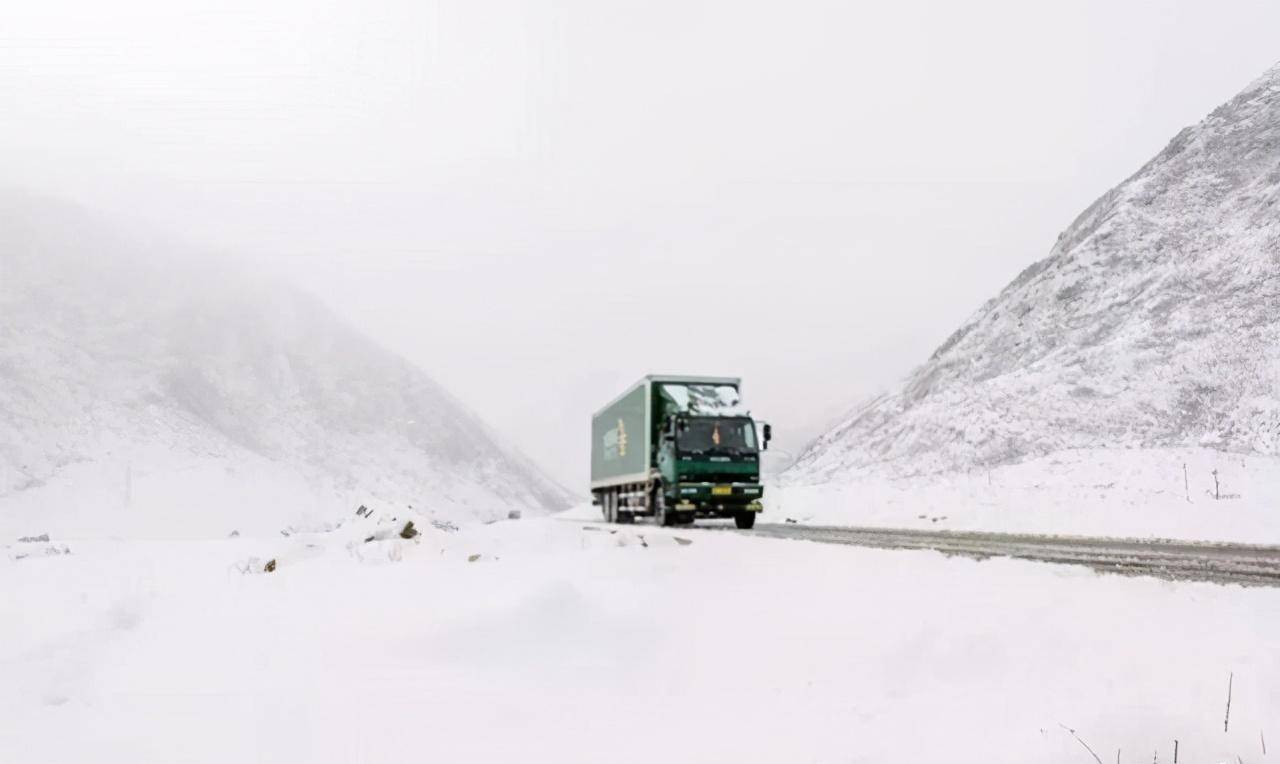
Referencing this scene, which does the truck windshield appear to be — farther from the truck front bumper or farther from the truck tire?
the truck tire

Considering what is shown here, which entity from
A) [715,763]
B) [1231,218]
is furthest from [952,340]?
[715,763]

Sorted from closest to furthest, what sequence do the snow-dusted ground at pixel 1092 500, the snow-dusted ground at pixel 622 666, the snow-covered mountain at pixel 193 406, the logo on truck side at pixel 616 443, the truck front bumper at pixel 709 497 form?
the snow-dusted ground at pixel 622 666 → the snow-dusted ground at pixel 1092 500 → the truck front bumper at pixel 709 497 → the logo on truck side at pixel 616 443 → the snow-covered mountain at pixel 193 406

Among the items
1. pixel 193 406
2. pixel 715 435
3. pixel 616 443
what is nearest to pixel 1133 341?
pixel 616 443

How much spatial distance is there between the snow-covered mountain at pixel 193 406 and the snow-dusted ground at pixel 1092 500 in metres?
40.5

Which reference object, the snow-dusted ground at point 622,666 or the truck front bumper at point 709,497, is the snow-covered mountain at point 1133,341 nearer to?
the truck front bumper at point 709,497

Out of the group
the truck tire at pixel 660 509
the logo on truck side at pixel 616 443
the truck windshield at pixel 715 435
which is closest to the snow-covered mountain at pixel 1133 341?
the logo on truck side at pixel 616 443

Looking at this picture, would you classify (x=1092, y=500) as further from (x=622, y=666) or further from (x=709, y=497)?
(x=622, y=666)

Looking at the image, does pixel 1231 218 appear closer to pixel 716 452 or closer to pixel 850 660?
pixel 716 452

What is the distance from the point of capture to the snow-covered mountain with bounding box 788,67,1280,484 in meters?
41.8

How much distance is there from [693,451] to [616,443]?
7208mm

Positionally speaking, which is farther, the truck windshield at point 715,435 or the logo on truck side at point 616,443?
the logo on truck side at point 616,443

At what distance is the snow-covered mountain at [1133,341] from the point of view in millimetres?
41781

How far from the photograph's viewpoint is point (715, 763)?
467 centimetres

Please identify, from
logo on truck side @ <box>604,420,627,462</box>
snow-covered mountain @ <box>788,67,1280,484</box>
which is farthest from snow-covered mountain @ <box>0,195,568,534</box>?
snow-covered mountain @ <box>788,67,1280,484</box>
